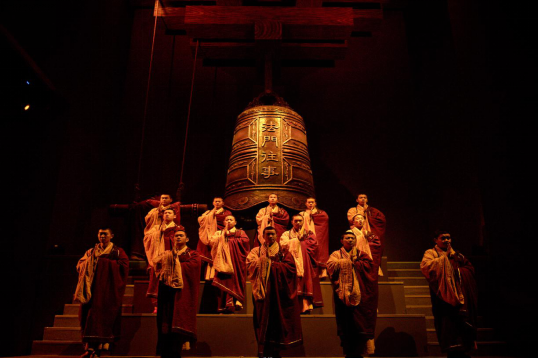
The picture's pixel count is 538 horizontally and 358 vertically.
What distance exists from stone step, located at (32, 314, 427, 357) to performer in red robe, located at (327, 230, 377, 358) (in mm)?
539

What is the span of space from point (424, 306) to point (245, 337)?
7.37 ft

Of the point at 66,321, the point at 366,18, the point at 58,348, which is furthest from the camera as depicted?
the point at 366,18

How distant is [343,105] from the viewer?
321 inches

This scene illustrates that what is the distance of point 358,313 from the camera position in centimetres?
385

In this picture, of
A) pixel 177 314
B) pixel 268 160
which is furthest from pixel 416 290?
pixel 177 314

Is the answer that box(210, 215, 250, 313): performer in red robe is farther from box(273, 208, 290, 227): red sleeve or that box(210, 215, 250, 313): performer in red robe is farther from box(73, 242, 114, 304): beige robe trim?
box(73, 242, 114, 304): beige robe trim

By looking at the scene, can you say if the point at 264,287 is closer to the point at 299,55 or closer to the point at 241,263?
the point at 241,263

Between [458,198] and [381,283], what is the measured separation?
9.07 feet

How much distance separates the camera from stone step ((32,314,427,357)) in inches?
171

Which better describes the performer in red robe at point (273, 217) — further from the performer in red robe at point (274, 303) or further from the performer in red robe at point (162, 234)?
the performer in red robe at point (274, 303)

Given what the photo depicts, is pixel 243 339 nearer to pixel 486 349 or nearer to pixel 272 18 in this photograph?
pixel 486 349

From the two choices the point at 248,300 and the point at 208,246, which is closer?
the point at 248,300

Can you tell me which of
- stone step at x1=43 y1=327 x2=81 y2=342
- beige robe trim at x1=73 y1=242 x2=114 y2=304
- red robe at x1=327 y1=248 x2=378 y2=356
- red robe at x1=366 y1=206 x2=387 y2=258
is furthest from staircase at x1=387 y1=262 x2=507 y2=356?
stone step at x1=43 y1=327 x2=81 y2=342

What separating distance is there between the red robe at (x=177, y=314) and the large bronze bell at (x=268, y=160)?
6.15ft
